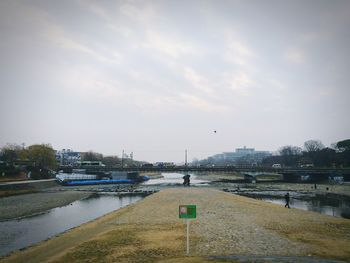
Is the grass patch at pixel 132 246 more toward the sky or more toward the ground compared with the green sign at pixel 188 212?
more toward the ground

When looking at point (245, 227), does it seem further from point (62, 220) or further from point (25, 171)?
point (25, 171)

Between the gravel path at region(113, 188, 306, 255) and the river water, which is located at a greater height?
the gravel path at region(113, 188, 306, 255)

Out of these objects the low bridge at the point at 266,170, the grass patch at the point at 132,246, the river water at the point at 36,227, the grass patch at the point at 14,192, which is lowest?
the river water at the point at 36,227

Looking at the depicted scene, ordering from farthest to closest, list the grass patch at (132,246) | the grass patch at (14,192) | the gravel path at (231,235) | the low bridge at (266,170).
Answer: the low bridge at (266,170) → the grass patch at (14,192) → the gravel path at (231,235) → the grass patch at (132,246)

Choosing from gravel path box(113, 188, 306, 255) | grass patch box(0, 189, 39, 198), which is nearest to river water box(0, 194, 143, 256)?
gravel path box(113, 188, 306, 255)

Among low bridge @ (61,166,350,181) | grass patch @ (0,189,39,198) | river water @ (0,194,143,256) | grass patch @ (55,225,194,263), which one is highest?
low bridge @ (61,166,350,181)

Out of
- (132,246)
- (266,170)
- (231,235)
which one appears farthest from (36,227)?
(266,170)

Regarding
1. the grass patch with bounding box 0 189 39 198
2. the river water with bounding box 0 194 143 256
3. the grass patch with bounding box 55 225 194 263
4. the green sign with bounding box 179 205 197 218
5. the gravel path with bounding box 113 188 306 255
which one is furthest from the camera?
the grass patch with bounding box 0 189 39 198

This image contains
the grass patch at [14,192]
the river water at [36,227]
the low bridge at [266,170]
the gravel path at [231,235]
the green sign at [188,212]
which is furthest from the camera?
the low bridge at [266,170]

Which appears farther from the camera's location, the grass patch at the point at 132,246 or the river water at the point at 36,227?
the river water at the point at 36,227

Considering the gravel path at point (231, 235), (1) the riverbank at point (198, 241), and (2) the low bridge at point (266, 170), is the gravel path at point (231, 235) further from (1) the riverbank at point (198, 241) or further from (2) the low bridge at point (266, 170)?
(2) the low bridge at point (266, 170)

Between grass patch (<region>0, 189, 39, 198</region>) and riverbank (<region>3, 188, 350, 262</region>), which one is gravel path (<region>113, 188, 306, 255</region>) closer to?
riverbank (<region>3, 188, 350, 262</region>)

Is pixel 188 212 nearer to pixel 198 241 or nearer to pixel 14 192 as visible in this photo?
pixel 198 241

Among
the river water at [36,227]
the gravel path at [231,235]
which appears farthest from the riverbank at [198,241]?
the river water at [36,227]
